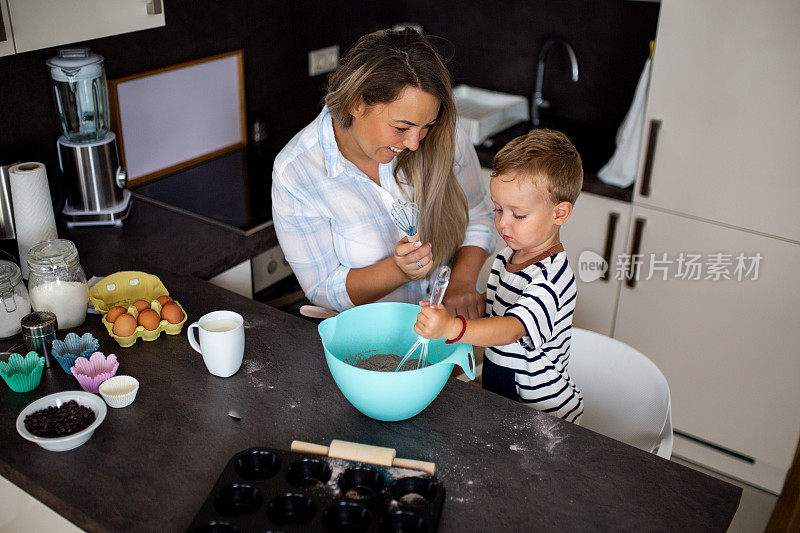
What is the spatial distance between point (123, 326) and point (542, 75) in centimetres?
203

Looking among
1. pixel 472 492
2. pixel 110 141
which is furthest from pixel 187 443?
pixel 110 141

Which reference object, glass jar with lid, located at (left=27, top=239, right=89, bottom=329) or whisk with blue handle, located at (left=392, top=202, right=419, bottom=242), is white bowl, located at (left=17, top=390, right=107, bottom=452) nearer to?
glass jar with lid, located at (left=27, top=239, right=89, bottom=329)

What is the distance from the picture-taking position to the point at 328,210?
1.64 meters

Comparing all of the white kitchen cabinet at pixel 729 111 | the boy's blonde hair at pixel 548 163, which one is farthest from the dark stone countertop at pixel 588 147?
the boy's blonde hair at pixel 548 163

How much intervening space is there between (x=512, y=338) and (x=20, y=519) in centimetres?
91

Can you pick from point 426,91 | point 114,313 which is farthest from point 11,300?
point 426,91

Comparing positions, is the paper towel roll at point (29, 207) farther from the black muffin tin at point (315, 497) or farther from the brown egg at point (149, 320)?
the black muffin tin at point (315, 497)

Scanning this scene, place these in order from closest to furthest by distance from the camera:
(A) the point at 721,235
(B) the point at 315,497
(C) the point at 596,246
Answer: (B) the point at 315,497, (A) the point at 721,235, (C) the point at 596,246

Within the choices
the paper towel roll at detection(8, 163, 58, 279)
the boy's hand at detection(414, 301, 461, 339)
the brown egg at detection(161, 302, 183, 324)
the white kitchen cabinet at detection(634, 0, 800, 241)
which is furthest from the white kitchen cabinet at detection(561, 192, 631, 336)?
the paper towel roll at detection(8, 163, 58, 279)

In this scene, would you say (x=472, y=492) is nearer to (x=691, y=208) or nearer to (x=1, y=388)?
(x=1, y=388)

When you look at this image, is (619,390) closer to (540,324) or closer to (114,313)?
(540,324)

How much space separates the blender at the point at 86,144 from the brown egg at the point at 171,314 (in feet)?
2.06

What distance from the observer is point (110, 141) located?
1.95 m

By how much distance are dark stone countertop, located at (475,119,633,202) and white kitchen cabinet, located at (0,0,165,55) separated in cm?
127
